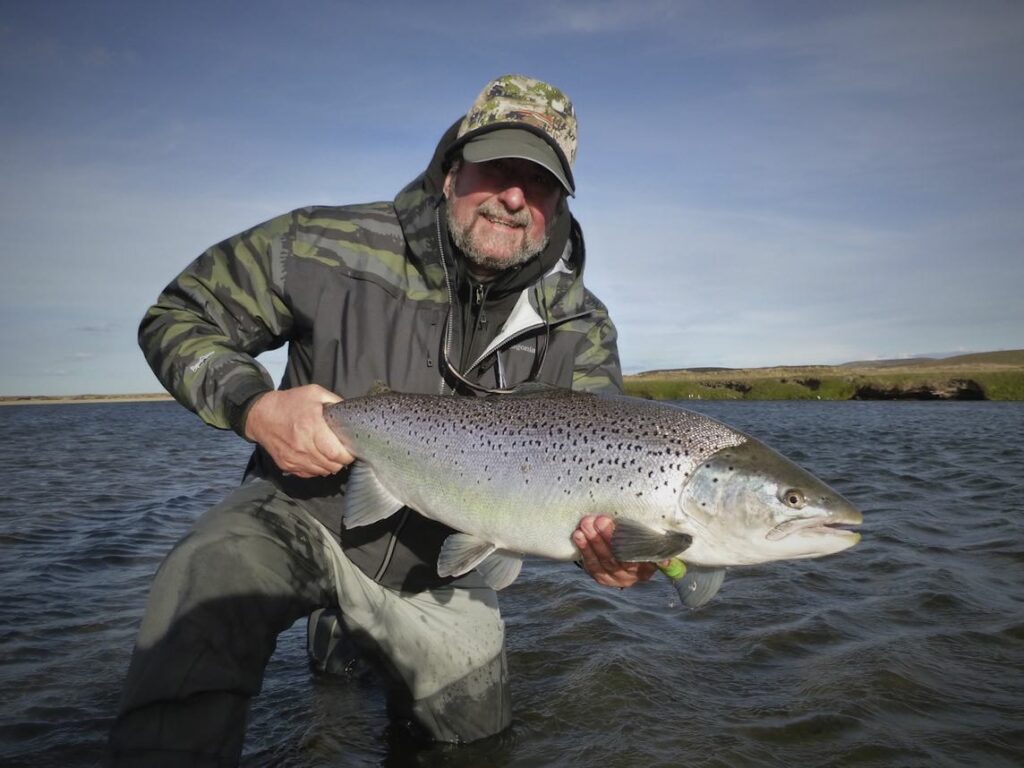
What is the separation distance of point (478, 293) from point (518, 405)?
0.87 m

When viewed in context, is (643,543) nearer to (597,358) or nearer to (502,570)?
(502,570)

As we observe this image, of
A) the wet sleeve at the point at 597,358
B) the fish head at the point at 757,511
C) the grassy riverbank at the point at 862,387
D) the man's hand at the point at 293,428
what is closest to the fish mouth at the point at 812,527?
the fish head at the point at 757,511

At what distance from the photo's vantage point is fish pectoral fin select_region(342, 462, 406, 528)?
3.60 meters

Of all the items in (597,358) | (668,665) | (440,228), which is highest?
(440,228)

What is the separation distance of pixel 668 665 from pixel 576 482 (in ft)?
7.35

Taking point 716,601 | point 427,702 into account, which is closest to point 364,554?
point 427,702

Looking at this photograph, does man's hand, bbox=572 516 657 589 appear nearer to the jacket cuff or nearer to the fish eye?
the fish eye

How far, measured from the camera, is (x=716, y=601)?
20.8 ft

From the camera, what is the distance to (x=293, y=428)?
3.27 metres

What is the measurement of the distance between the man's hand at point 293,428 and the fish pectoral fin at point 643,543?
4.46ft

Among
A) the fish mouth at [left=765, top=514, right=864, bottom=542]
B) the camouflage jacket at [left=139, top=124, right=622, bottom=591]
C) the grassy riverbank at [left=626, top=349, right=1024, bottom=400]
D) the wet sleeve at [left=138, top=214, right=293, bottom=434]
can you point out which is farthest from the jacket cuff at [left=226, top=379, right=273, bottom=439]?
the grassy riverbank at [left=626, top=349, right=1024, bottom=400]

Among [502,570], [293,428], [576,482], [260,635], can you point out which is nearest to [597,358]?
[576,482]

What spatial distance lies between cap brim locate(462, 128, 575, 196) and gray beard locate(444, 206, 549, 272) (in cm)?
36

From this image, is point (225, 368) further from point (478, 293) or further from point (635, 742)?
point (635, 742)
